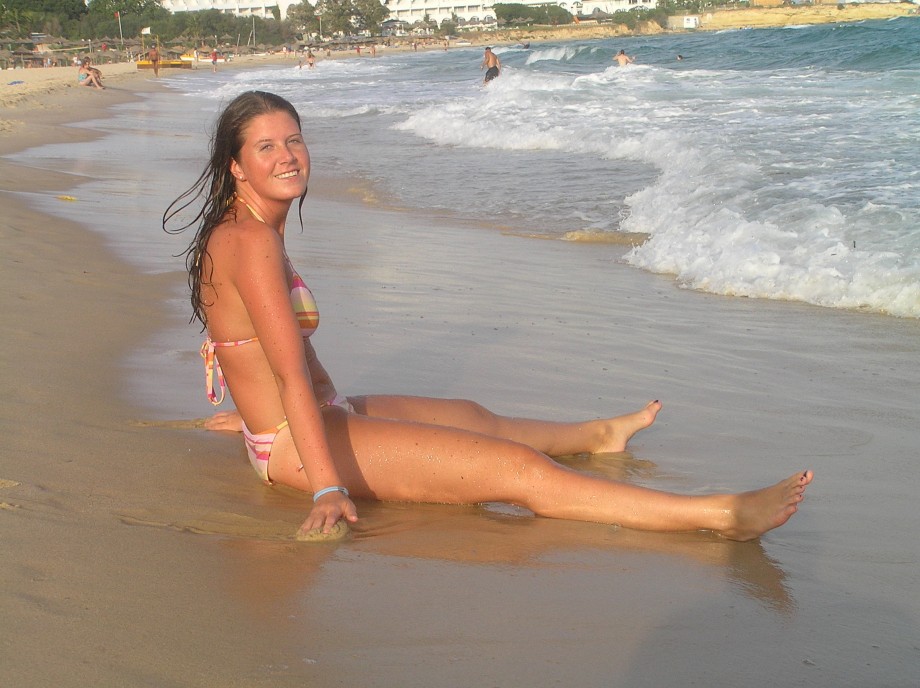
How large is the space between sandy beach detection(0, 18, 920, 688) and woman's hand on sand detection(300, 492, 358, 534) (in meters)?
0.06

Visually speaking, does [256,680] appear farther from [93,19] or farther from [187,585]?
[93,19]

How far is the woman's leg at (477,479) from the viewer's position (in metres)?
2.89

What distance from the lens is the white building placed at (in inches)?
4596

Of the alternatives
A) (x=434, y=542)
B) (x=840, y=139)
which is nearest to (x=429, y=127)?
(x=840, y=139)

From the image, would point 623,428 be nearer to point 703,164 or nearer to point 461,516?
point 461,516

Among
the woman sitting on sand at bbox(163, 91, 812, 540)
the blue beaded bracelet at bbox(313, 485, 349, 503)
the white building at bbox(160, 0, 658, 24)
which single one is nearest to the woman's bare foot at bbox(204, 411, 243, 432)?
the woman sitting on sand at bbox(163, 91, 812, 540)

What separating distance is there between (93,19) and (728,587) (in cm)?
9341

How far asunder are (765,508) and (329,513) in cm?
122

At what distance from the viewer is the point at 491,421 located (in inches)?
137

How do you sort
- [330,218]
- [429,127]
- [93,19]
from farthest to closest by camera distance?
[93,19] < [429,127] < [330,218]

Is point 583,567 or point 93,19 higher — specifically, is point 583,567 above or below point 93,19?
below

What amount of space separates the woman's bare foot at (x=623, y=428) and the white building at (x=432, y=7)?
120 metres

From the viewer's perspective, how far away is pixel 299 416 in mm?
2832

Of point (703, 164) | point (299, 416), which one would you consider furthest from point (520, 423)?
point (703, 164)
